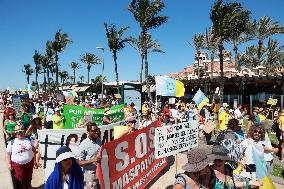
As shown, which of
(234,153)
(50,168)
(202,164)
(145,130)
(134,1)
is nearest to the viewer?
(202,164)

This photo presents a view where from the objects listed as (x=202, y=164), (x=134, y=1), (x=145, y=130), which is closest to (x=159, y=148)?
(x=145, y=130)

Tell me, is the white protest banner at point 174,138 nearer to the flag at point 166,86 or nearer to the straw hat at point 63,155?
the straw hat at point 63,155

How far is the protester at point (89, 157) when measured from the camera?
6012 mm

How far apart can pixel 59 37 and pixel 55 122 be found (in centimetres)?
5890

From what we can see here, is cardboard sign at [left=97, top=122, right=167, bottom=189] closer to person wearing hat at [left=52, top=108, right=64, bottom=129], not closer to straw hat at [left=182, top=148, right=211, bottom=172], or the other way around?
straw hat at [left=182, top=148, right=211, bottom=172]

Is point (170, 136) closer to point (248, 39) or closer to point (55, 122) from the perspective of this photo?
point (55, 122)

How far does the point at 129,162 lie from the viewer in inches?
284

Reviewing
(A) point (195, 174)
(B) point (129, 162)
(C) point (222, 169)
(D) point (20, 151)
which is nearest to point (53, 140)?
(D) point (20, 151)

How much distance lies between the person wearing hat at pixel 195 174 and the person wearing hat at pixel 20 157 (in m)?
4.06

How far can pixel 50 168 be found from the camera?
7875 millimetres

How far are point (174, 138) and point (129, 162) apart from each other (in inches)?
40.8

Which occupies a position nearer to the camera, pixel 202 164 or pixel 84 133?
pixel 202 164

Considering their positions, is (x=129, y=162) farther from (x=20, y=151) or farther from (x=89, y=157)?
(x=20, y=151)

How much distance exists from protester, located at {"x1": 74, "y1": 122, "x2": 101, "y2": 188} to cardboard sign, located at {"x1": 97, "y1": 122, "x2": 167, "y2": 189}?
220mm
